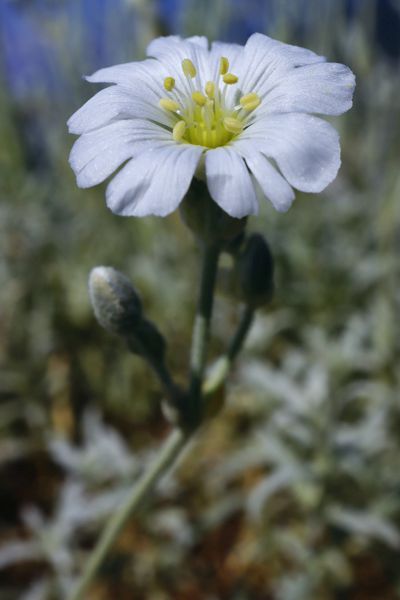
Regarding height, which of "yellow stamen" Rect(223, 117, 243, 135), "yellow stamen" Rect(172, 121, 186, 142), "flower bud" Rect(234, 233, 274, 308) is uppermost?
"yellow stamen" Rect(172, 121, 186, 142)

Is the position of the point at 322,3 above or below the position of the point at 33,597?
above

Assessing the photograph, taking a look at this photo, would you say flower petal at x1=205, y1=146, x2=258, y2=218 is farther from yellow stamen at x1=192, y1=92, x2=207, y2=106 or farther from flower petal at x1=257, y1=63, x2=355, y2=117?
yellow stamen at x1=192, y1=92, x2=207, y2=106

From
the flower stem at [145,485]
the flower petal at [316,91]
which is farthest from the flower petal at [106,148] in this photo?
the flower stem at [145,485]

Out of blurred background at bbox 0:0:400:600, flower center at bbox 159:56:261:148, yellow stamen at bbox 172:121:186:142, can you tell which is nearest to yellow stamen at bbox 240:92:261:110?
flower center at bbox 159:56:261:148

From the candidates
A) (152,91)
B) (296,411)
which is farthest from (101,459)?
(152,91)

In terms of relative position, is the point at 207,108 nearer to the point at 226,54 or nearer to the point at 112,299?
the point at 226,54

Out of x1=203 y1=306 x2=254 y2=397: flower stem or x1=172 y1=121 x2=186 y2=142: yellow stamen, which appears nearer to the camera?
x1=172 y1=121 x2=186 y2=142: yellow stamen

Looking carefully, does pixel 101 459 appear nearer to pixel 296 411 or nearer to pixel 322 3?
pixel 296 411

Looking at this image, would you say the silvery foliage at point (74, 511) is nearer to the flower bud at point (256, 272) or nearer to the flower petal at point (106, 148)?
the flower bud at point (256, 272)
